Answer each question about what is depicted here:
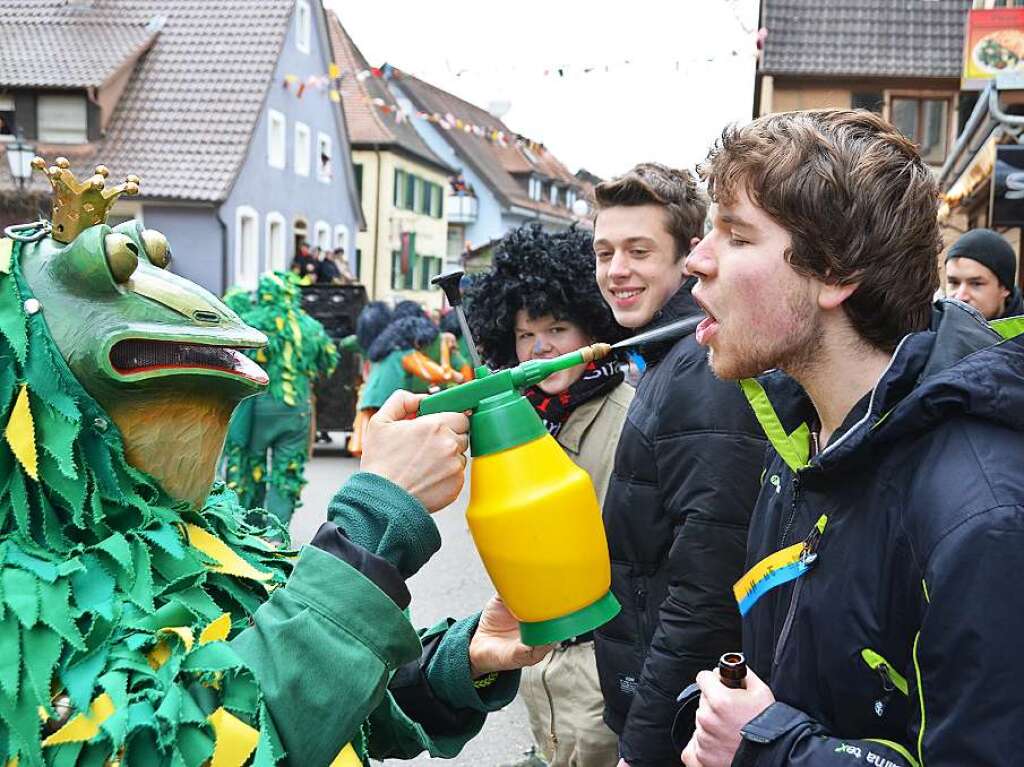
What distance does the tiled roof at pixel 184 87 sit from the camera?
22.8 m

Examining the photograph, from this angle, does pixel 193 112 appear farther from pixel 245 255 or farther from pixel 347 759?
pixel 347 759

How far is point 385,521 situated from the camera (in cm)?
154

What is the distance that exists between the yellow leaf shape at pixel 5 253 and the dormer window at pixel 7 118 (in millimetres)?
23768

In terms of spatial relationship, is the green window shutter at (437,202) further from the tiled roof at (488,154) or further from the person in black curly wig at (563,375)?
the person in black curly wig at (563,375)

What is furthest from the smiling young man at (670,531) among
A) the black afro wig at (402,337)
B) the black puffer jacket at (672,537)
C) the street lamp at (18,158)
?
the street lamp at (18,158)

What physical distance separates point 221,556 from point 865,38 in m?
23.0

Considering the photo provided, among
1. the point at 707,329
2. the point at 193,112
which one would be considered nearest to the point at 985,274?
the point at 707,329

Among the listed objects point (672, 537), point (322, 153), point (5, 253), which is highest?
point (322, 153)

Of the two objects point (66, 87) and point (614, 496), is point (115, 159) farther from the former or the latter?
point (614, 496)

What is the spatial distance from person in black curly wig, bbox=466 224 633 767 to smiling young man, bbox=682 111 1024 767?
110 centimetres

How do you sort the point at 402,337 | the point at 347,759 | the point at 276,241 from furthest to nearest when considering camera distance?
the point at 276,241 < the point at 402,337 < the point at 347,759

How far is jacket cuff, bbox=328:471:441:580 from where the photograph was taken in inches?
60.6

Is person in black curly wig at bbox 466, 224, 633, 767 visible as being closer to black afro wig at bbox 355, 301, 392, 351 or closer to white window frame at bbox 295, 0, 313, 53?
black afro wig at bbox 355, 301, 392, 351

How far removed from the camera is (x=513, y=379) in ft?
5.16
